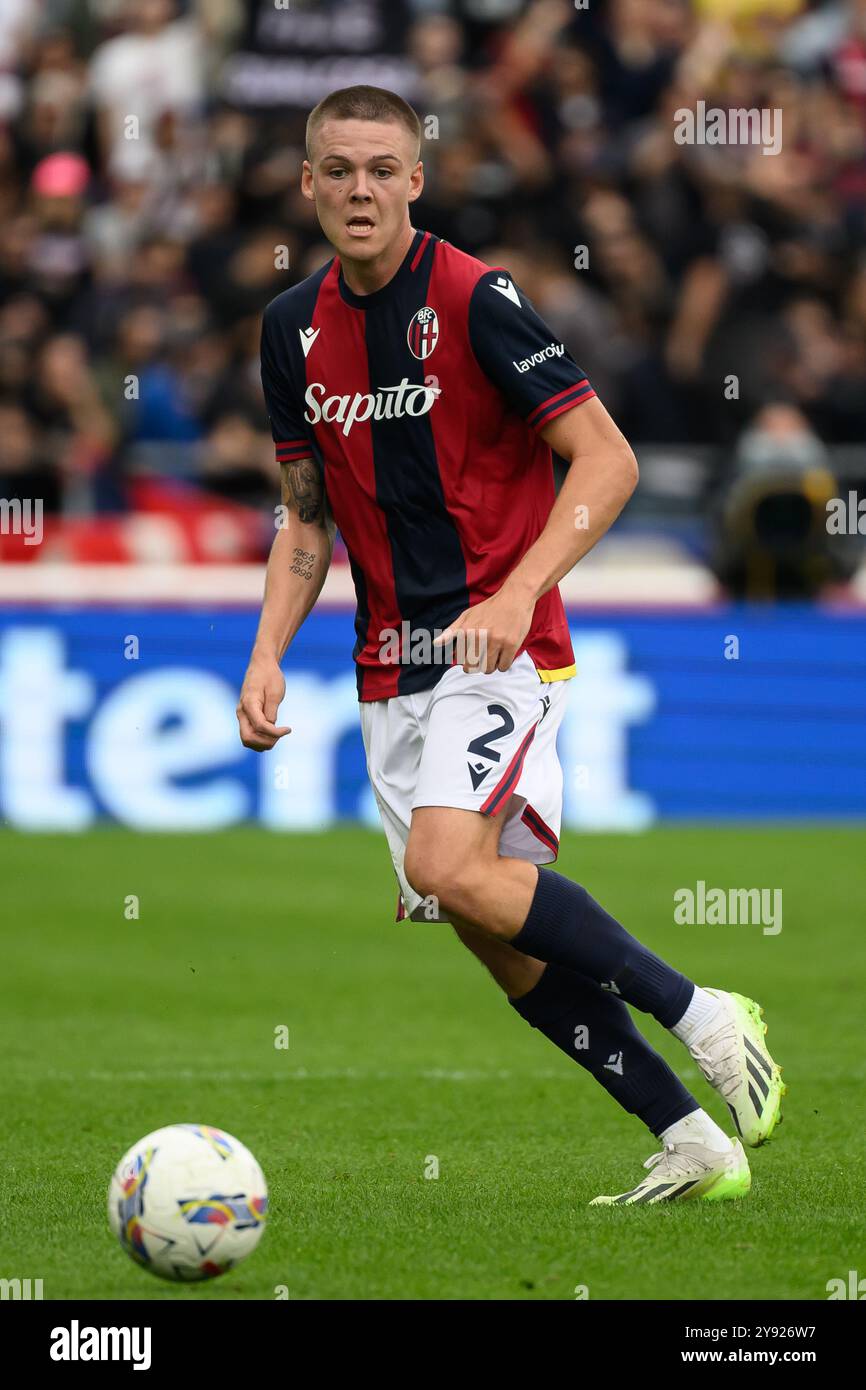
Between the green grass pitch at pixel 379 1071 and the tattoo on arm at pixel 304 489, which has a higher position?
the tattoo on arm at pixel 304 489

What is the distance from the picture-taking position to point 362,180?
16.4 feet

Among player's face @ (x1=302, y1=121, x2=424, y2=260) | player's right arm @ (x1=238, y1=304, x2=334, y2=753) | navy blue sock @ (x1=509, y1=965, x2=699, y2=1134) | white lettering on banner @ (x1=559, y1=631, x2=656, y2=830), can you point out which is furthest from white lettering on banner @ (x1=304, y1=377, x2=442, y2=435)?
white lettering on banner @ (x1=559, y1=631, x2=656, y2=830)

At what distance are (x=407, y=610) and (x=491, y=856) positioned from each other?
24.8 inches

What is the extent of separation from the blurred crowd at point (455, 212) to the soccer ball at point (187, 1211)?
9357 mm

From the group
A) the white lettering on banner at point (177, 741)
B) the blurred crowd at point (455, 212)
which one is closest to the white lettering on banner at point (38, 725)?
the white lettering on banner at point (177, 741)

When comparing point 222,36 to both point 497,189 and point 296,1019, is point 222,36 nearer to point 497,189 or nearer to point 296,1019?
point 497,189

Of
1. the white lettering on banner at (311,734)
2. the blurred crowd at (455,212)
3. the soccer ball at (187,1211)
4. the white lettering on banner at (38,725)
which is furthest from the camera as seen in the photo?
the blurred crowd at (455,212)

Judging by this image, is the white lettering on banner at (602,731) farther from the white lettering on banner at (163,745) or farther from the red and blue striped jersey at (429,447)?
the red and blue striped jersey at (429,447)

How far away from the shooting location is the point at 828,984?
28.1 feet

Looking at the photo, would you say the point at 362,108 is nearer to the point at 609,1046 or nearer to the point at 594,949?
the point at 594,949

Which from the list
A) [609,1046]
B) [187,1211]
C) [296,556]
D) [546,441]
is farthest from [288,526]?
[187,1211]

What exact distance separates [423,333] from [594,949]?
1.45m

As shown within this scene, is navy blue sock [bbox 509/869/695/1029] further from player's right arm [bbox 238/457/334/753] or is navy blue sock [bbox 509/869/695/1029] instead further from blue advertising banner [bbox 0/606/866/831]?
blue advertising banner [bbox 0/606/866/831]

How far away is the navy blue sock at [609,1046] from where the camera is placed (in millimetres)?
5195
